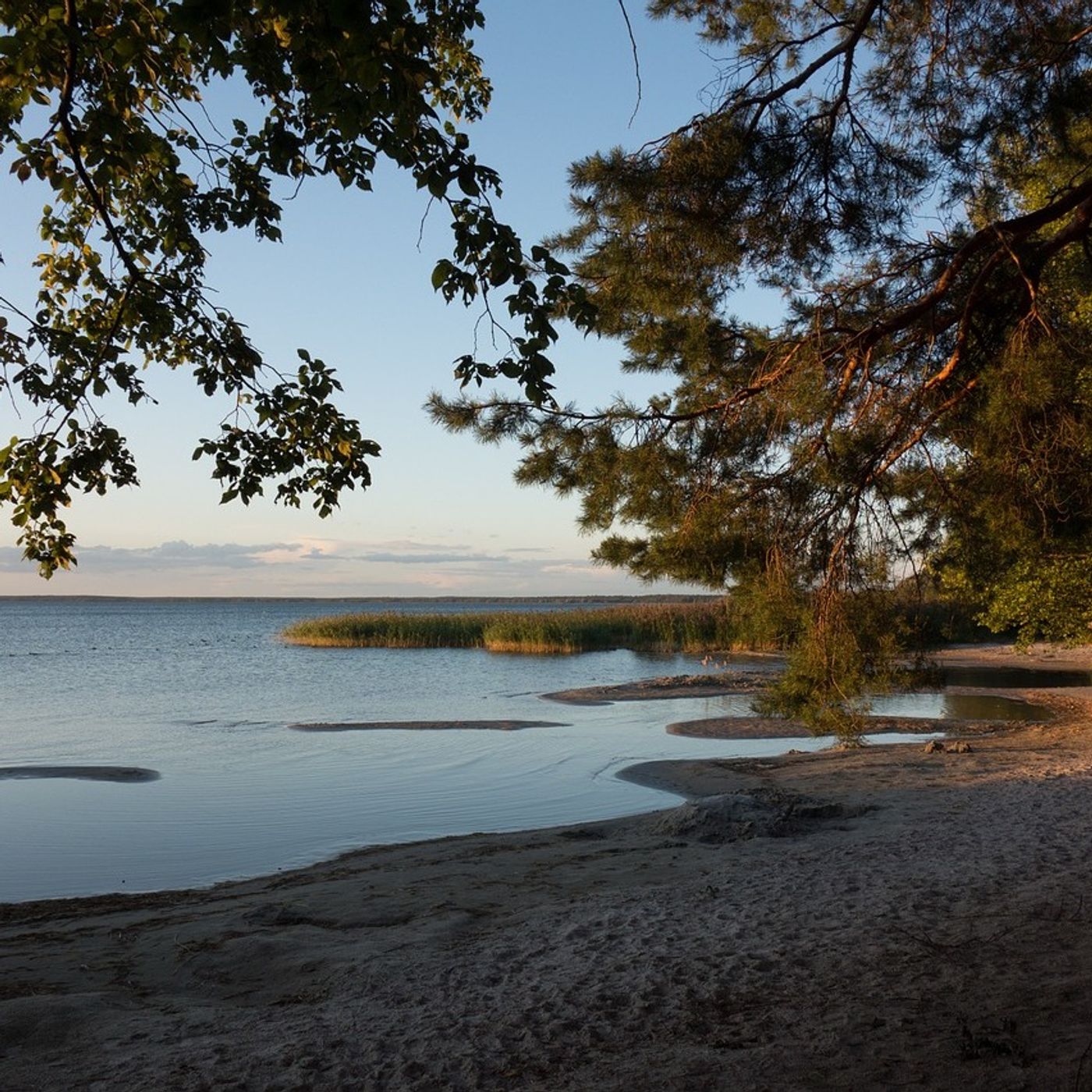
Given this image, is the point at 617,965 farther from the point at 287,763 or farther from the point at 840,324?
the point at 287,763

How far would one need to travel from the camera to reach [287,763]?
1456 cm

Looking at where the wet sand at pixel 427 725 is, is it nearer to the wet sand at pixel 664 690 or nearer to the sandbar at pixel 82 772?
the wet sand at pixel 664 690

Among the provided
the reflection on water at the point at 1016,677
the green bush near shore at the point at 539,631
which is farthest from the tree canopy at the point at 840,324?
the green bush near shore at the point at 539,631

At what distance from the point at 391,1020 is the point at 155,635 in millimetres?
63023

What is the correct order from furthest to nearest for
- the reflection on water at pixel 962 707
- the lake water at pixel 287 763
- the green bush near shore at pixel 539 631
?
the green bush near shore at pixel 539 631 < the reflection on water at pixel 962 707 < the lake water at pixel 287 763

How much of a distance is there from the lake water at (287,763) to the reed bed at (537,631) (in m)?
6.87

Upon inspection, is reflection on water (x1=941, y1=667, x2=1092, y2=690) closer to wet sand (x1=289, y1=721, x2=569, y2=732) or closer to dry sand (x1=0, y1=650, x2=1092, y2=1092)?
Result: wet sand (x1=289, y1=721, x2=569, y2=732)

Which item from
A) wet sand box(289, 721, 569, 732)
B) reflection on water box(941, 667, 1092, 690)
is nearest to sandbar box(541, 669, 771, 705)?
wet sand box(289, 721, 569, 732)

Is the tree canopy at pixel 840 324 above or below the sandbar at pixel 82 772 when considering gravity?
above

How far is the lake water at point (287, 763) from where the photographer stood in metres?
9.43

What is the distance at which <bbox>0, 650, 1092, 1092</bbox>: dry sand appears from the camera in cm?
347

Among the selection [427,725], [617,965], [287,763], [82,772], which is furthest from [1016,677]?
[617,965]

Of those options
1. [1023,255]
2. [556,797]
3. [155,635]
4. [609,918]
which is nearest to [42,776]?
[556,797]

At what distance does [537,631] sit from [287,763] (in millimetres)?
23609
